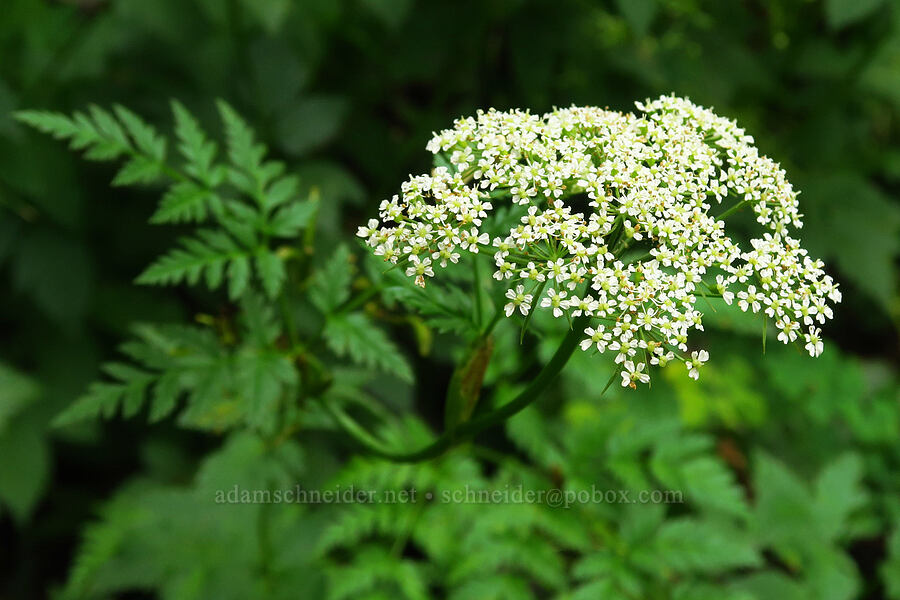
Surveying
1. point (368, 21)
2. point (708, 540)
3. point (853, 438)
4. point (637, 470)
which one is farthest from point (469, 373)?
point (853, 438)

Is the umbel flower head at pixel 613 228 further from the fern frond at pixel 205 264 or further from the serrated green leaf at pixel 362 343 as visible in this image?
the fern frond at pixel 205 264

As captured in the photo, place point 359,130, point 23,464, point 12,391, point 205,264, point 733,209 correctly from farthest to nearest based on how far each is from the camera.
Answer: point 359,130 → point 23,464 → point 12,391 → point 205,264 → point 733,209

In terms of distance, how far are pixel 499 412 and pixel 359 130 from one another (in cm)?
275

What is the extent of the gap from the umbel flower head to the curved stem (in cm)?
8

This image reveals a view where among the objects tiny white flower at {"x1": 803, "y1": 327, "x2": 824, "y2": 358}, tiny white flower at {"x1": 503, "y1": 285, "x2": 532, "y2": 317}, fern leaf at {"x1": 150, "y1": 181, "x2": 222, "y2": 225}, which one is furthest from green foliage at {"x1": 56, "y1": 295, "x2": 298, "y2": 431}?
tiny white flower at {"x1": 803, "y1": 327, "x2": 824, "y2": 358}

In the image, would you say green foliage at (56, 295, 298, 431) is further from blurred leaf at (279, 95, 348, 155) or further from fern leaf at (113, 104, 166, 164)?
blurred leaf at (279, 95, 348, 155)

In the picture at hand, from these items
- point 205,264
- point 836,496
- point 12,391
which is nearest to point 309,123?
point 205,264

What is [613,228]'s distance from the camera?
1.68 metres

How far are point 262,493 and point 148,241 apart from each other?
1.53 m

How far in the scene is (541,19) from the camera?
3900 mm

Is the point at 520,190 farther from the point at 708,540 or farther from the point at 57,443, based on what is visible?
the point at 57,443

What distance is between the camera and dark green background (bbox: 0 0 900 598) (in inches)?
138

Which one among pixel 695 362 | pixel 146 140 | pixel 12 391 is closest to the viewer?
pixel 695 362

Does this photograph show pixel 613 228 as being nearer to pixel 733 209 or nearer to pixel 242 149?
pixel 733 209
